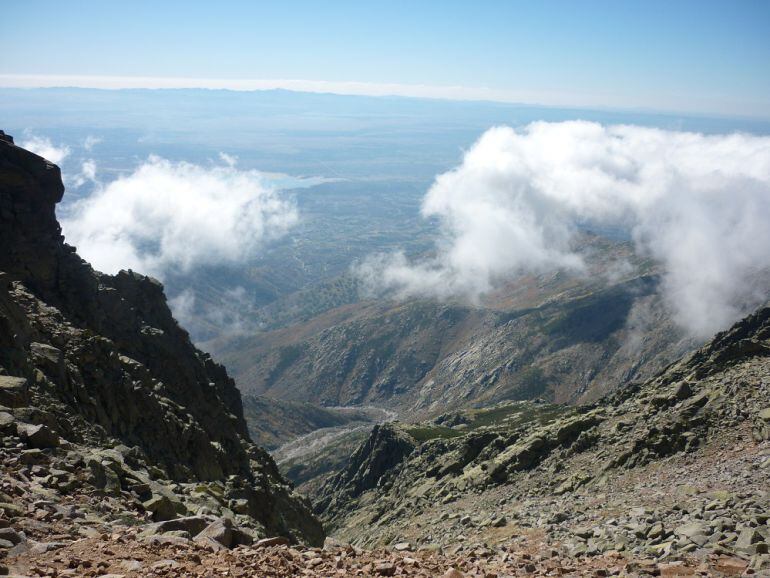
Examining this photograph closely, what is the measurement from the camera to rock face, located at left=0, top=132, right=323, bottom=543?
3100cm

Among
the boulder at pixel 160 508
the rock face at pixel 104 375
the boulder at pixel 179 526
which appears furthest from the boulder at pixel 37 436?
the boulder at pixel 179 526

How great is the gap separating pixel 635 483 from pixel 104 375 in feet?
A: 158

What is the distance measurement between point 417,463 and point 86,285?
102615 millimetres

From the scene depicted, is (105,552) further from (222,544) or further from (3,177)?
(3,177)

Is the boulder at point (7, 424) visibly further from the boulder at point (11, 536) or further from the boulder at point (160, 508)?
the boulder at point (11, 536)

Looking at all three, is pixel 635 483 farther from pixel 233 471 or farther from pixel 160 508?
pixel 160 508

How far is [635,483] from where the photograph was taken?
51.3 meters

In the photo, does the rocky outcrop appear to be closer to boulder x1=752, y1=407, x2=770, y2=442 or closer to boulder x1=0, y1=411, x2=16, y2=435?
boulder x1=752, y1=407, x2=770, y2=442

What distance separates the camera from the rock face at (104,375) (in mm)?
31000

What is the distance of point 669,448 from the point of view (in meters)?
57.0

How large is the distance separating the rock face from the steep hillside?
1754 centimetres

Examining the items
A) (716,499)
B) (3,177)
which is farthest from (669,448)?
(3,177)

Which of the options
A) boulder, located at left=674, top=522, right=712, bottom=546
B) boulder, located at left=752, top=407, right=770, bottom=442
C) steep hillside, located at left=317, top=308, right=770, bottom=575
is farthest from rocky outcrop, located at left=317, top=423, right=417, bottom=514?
boulder, located at left=674, top=522, right=712, bottom=546

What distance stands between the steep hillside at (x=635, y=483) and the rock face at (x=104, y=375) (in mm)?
17541
